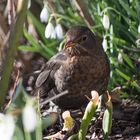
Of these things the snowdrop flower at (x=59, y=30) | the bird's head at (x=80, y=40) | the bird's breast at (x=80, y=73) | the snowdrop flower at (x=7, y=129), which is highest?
the snowdrop flower at (x=59, y=30)

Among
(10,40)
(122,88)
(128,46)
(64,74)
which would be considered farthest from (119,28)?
(10,40)

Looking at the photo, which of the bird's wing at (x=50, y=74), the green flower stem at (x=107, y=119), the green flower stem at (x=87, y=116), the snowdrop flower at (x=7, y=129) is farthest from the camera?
the bird's wing at (x=50, y=74)

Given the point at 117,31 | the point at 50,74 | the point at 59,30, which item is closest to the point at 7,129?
the point at 50,74

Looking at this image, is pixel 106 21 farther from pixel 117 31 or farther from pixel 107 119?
pixel 107 119

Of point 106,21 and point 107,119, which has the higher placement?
point 106,21

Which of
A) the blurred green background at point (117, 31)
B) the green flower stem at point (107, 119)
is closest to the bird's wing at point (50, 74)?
the blurred green background at point (117, 31)

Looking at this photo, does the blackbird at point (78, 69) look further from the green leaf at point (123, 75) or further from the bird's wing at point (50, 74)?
the green leaf at point (123, 75)

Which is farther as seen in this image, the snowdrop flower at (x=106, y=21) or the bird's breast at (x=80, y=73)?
the snowdrop flower at (x=106, y=21)

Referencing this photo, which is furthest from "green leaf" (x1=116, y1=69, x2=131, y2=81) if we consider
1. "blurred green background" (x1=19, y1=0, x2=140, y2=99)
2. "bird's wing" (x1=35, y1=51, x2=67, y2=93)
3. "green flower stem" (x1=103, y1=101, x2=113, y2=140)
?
"green flower stem" (x1=103, y1=101, x2=113, y2=140)
